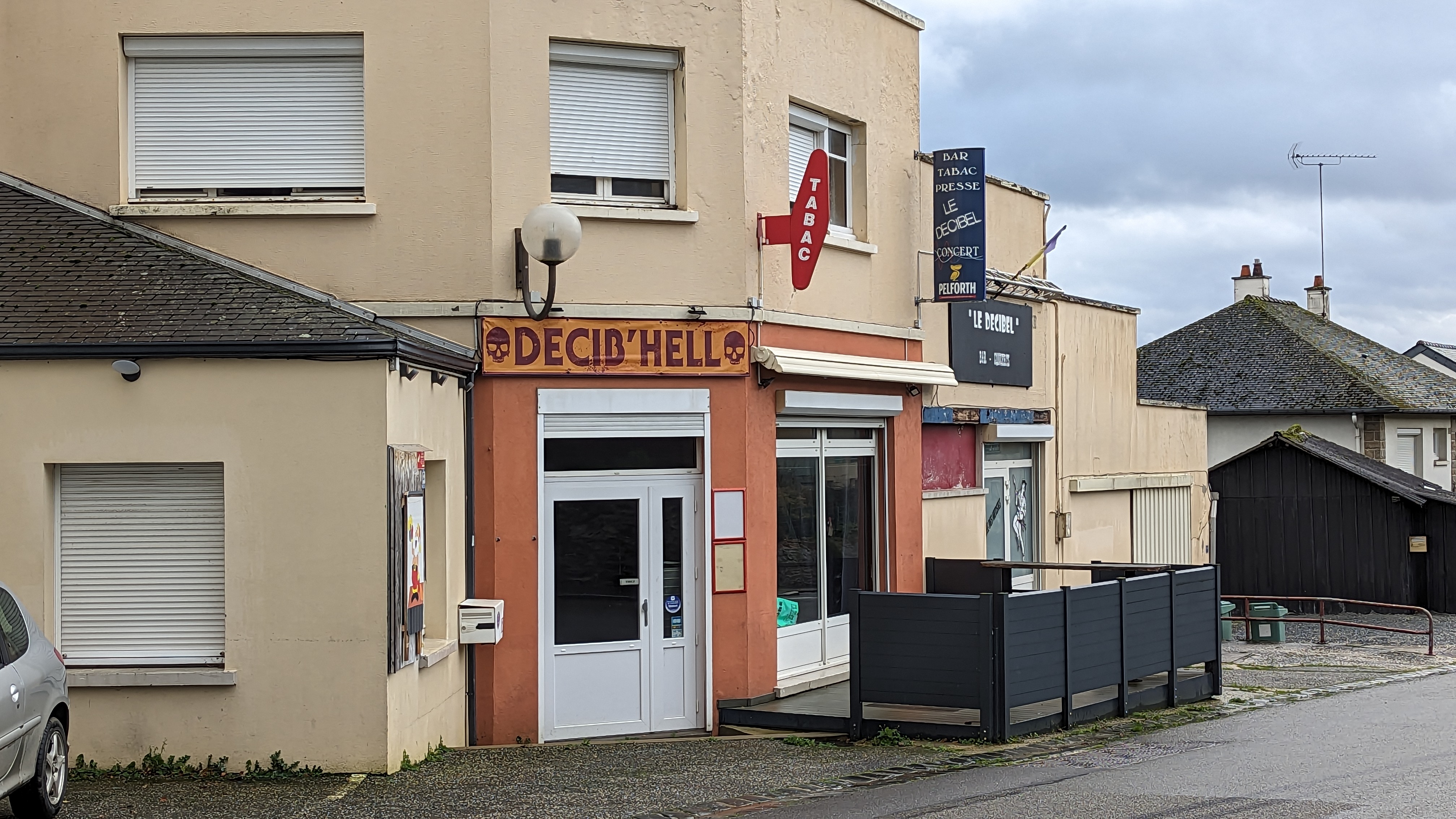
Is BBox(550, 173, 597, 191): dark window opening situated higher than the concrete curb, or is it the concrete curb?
BBox(550, 173, 597, 191): dark window opening

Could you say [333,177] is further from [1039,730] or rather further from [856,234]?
[1039,730]

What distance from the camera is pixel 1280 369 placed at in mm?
39875

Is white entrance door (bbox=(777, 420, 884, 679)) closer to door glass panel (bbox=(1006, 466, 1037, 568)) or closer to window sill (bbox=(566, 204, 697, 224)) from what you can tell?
window sill (bbox=(566, 204, 697, 224))

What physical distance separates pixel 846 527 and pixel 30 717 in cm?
839

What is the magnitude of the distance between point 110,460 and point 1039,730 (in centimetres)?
759

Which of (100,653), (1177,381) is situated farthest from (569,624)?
(1177,381)

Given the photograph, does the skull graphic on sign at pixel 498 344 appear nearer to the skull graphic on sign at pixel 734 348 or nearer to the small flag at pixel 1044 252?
the skull graphic on sign at pixel 734 348

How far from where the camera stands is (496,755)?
11.7 metres

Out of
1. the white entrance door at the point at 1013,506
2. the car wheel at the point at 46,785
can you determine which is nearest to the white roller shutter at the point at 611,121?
the car wheel at the point at 46,785

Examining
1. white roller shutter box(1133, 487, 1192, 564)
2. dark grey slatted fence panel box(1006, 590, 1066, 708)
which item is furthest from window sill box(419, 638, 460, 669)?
white roller shutter box(1133, 487, 1192, 564)

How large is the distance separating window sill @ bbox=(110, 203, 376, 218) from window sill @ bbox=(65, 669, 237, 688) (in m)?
3.91

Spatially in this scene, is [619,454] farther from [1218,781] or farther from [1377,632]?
[1377,632]

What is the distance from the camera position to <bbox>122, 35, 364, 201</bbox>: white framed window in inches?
495

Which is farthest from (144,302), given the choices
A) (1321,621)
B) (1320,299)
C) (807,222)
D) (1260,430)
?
(1320,299)
